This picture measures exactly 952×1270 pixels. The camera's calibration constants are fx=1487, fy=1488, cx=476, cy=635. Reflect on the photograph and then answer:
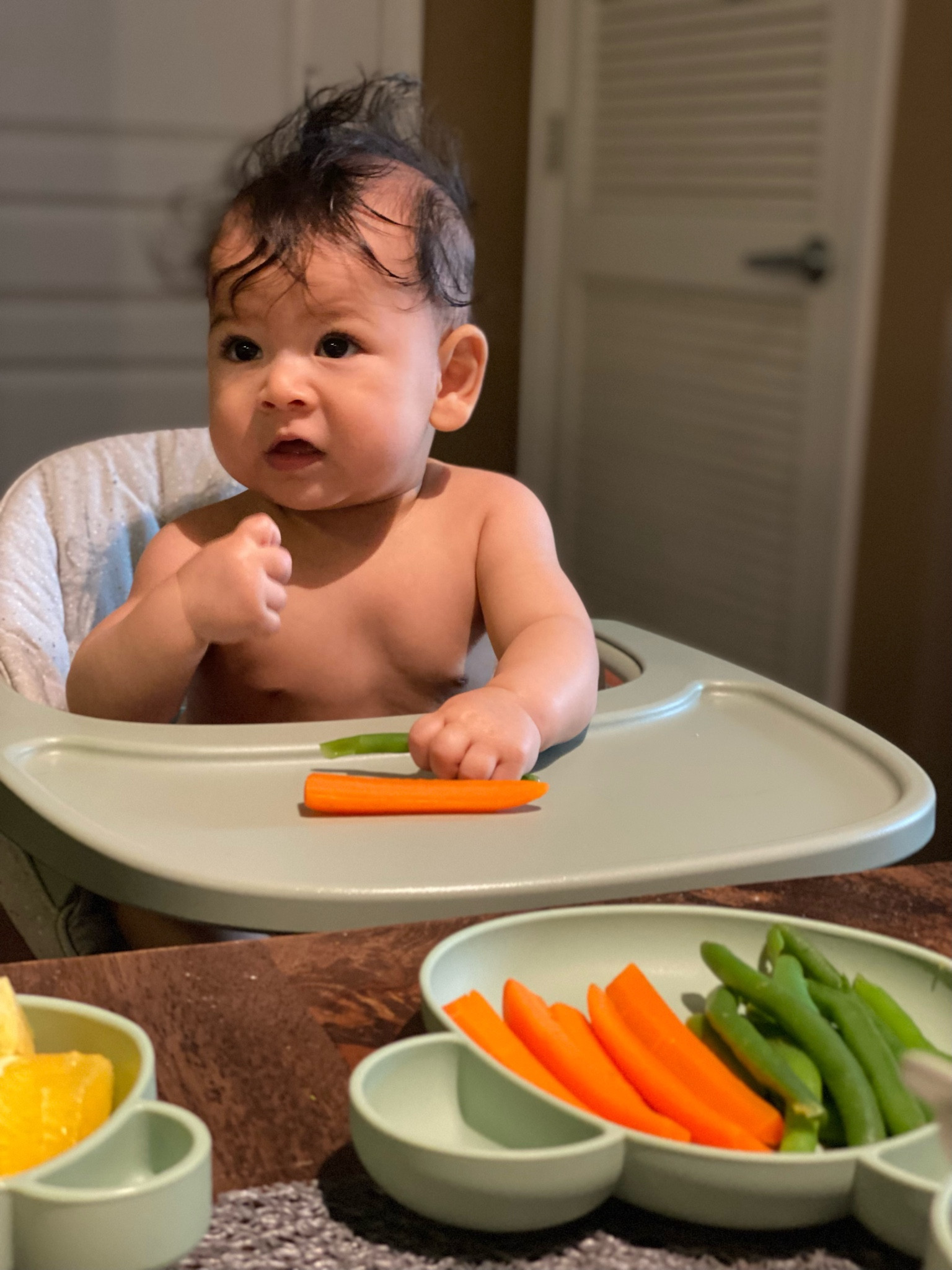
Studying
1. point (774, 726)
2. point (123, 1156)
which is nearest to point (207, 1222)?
point (123, 1156)

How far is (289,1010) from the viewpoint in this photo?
595 millimetres

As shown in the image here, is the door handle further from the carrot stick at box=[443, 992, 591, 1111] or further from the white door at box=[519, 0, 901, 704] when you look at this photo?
the carrot stick at box=[443, 992, 591, 1111]

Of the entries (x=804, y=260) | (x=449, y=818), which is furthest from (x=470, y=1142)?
(x=804, y=260)

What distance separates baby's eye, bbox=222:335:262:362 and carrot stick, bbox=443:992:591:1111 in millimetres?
716

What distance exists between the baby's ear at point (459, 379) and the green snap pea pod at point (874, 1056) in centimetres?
81

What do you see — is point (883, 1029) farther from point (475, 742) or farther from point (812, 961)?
point (475, 742)

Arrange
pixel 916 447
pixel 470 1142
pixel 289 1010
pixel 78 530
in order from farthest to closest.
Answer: pixel 916 447 → pixel 78 530 → pixel 289 1010 → pixel 470 1142

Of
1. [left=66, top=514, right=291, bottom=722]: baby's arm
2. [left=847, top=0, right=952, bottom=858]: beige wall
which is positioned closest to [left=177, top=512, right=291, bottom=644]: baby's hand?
[left=66, top=514, right=291, bottom=722]: baby's arm

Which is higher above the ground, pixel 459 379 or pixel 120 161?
pixel 120 161

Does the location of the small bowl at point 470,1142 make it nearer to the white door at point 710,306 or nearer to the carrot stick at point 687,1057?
the carrot stick at point 687,1057

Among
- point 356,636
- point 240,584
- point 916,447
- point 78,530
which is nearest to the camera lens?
point 240,584

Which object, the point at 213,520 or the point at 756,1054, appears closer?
the point at 756,1054

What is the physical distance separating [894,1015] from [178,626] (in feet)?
2.09

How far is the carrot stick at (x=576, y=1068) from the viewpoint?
49 cm
